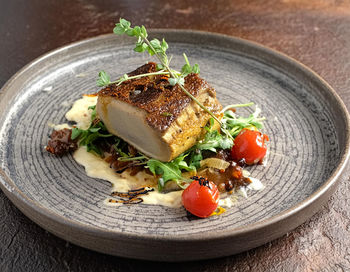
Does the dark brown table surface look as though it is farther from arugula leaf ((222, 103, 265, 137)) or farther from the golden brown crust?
the golden brown crust

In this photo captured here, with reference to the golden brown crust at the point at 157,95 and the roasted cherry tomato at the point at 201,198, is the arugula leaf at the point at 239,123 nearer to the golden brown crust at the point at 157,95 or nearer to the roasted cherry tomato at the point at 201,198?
the golden brown crust at the point at 157,95

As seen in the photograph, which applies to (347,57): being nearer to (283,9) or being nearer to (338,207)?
(283,9)

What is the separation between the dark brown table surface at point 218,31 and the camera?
328cm

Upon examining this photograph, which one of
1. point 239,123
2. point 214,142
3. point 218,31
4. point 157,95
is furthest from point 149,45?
point 218,31

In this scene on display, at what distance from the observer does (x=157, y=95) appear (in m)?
3.96

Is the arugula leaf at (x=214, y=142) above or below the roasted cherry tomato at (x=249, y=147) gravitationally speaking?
above

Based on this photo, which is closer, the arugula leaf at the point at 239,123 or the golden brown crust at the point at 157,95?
the golden brown crust at the point at 157,95

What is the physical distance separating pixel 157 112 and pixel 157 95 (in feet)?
0.59

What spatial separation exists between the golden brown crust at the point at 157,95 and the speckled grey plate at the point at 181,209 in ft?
2.22

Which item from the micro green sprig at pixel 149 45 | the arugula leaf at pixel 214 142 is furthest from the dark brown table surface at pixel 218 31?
the micro green sprig at pixel 149 45

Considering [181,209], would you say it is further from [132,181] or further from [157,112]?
[157,112]

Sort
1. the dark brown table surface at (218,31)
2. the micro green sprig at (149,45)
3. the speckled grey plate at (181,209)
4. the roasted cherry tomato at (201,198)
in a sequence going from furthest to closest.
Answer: the micro green sprig at (149,45), the roasted cherry tomato at (201,198), the dark brown table surface at (218,31), the speckled grey plate at (181,209)

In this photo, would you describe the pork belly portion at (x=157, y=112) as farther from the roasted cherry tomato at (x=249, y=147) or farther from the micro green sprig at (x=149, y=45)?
the roasted cherry tomato at (x=249, y=147)

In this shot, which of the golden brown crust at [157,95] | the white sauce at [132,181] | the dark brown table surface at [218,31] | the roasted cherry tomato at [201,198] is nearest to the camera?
the dark brown table surface at [218,31]
